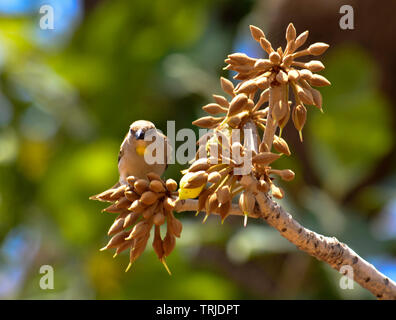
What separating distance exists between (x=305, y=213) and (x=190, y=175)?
2.08 metres

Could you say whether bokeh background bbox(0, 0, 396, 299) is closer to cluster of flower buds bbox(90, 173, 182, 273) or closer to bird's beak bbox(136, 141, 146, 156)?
bird's beak bbox(136, 141, 146, 156)

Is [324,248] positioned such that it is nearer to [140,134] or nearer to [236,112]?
[236,112]

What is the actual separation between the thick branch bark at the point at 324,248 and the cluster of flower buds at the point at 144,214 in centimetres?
4

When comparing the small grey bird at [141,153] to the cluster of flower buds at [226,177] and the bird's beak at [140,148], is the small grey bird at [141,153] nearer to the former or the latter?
the bird's beak at [140,148]

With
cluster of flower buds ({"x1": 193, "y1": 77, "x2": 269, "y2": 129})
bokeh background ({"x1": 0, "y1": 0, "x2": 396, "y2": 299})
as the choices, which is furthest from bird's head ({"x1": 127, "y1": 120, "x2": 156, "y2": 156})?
bokeh background ({"x1": 0, "y1": 0, "x2": 396, "y2": 299})

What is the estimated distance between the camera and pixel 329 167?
2.83m

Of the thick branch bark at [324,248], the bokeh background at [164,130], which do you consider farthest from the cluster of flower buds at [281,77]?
the bokeh background at [164,130]

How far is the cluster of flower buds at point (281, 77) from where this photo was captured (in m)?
0.72

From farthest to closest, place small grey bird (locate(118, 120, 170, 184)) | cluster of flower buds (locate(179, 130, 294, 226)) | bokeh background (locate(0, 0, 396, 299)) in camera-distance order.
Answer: bokeh background (locate(0, 0, 396, 299)) → small grey bird (locate(118, 120, 170, 184)) → cluster of flower buds (locate(179, 130, 294, 226))

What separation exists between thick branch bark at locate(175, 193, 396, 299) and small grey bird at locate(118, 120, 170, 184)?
8.5 inches

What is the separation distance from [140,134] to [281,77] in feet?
1.20

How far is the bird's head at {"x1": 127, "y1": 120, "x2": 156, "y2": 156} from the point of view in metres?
0.99

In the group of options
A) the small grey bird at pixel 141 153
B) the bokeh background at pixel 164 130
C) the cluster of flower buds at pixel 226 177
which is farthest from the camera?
the bokeh background at pixel 164 130
